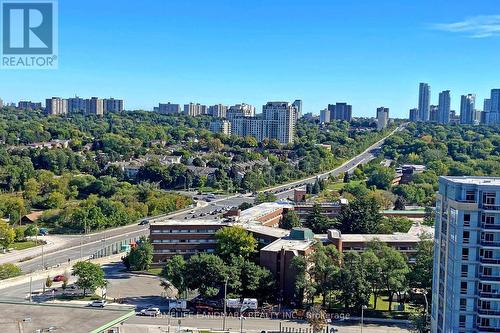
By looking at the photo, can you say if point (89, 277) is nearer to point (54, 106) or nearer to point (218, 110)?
point (54, 106)

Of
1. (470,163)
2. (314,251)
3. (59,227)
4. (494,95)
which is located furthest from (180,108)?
(314,251)

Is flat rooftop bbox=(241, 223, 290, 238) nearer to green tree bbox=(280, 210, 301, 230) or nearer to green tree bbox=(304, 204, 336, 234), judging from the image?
green tree bbox=(304, 204, 336, 234)

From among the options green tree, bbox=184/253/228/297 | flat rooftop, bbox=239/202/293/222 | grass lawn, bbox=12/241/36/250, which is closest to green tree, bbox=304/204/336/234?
flat rooftop, bbox=239/202/293/222

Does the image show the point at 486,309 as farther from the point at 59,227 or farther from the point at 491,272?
the point at 59,227

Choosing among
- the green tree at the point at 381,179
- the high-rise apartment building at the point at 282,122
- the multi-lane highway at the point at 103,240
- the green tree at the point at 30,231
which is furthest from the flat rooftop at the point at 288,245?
the high-rise apartment building at the point at 282,122

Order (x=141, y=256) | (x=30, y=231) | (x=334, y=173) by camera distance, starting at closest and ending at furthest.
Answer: (x=141, y=256)
(x=30, y=231)
(x=334, y=173)

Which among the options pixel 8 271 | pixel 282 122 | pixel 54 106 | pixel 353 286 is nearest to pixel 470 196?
pixel 353 286
